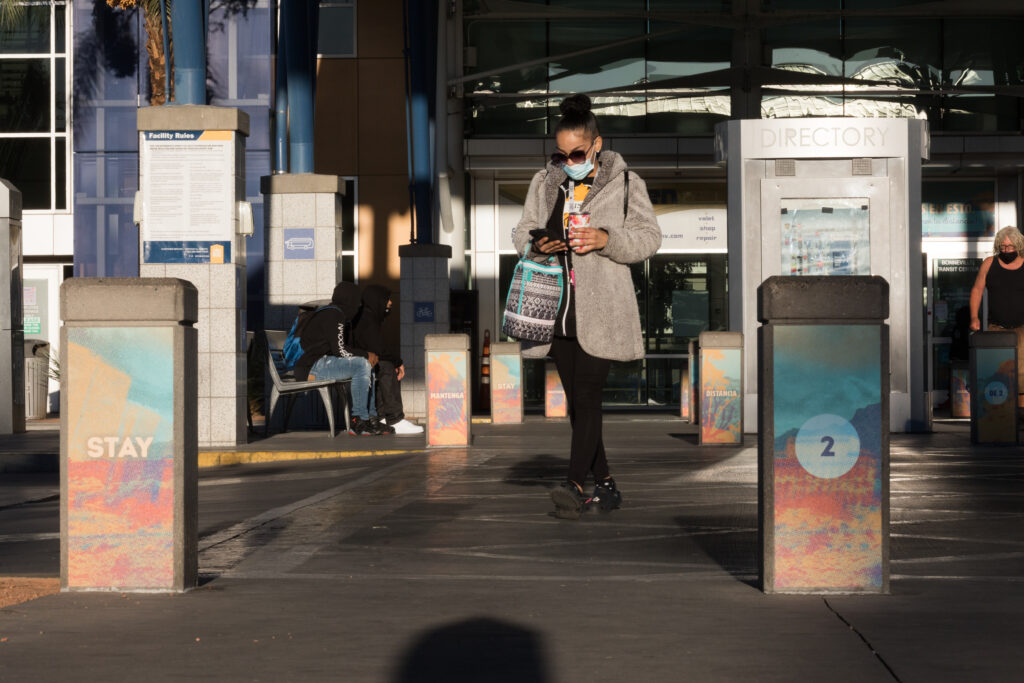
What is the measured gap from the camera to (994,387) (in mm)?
13773

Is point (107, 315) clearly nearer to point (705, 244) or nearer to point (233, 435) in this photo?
point (233, 435)

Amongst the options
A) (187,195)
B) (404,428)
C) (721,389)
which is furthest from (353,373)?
(721,389)

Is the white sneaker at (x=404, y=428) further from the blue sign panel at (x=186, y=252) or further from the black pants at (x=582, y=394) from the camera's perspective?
the black pants at (x=582, y=394)

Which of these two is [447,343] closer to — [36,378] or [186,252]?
[186,252]

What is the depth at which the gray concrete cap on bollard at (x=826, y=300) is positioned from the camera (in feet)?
17.5

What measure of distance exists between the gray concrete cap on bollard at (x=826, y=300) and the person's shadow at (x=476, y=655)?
1517mm

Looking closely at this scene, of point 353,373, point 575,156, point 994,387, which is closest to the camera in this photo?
point 575,156

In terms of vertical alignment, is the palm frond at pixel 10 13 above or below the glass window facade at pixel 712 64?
above

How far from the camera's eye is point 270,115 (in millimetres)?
25359

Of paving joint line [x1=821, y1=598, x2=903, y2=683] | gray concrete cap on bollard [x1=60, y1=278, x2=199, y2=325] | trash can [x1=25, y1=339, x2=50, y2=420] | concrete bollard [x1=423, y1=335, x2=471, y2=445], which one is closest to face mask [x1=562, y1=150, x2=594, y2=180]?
gray concrete cap on bollard [x1=60, y1=278, x2=199, y2=325]

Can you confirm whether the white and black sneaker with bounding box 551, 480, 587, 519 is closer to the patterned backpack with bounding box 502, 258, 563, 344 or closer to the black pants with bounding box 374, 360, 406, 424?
the patterned backpack with bounding box 502, 258, 563, 344

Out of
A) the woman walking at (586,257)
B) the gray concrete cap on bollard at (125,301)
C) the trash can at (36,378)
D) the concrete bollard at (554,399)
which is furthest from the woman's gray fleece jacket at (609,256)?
the trash can at (36,378)

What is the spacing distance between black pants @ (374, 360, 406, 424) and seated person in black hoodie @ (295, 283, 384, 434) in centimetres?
85

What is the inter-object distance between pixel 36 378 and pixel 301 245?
5047 millimetres
